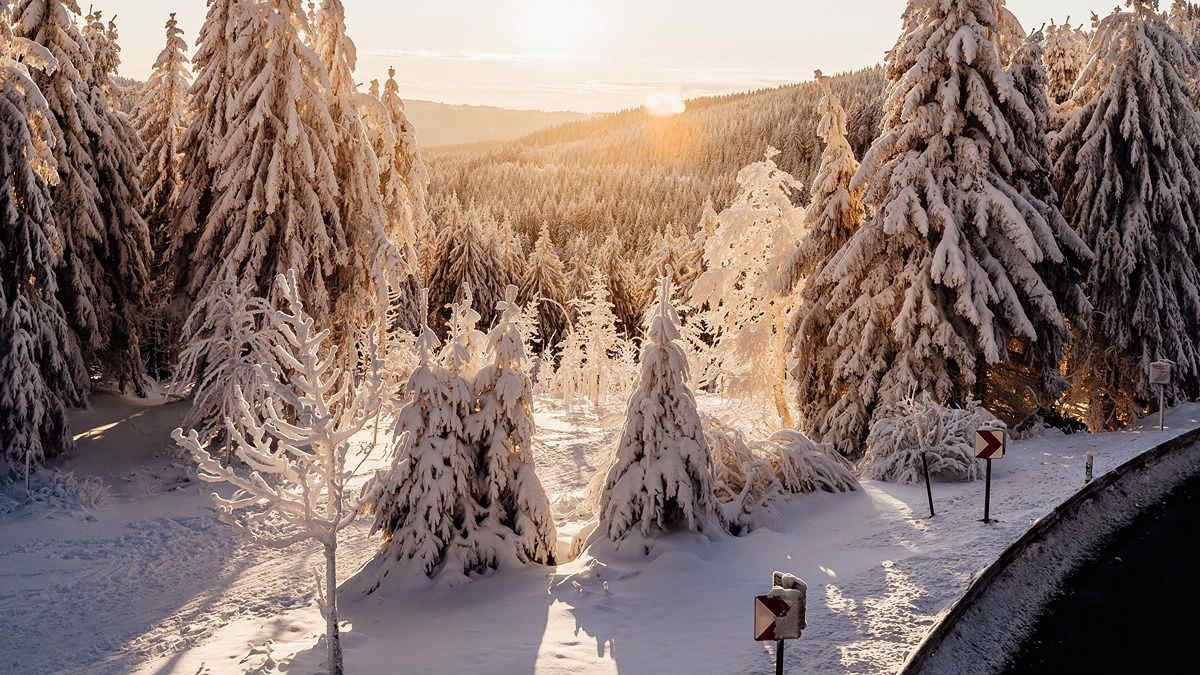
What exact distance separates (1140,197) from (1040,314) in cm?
736

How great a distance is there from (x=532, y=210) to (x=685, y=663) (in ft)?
379

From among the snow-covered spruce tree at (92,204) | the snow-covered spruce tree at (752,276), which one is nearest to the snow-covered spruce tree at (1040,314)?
the snow-covered spruce tree at (752,276)

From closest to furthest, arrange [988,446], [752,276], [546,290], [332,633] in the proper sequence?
[332,633]
[988,446]
[752,276]
[546,290]

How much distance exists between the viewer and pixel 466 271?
4909 cm

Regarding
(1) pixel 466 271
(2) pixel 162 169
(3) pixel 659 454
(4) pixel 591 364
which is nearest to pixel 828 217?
(3) pixel 659 454

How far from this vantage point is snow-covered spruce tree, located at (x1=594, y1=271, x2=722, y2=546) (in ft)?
41.3

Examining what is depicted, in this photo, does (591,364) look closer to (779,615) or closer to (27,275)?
(27,275)

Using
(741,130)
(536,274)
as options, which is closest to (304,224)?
(536,274)

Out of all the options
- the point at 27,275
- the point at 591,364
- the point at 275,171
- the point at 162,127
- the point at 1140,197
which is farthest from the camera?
the point at 591,364

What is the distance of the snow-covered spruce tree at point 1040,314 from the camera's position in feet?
65.2

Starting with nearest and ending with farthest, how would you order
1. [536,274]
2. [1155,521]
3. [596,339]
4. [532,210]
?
1. [1155,521]
2. [596,339]
3. [536,274]
4. [532,210]

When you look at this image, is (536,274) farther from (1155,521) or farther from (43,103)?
(1155,521)

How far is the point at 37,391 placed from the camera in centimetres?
1886

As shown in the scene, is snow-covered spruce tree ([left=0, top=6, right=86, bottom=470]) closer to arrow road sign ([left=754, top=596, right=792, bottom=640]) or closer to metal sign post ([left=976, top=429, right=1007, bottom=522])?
arrow road sign ([left=754, top=596, right=792, bottom=640])
